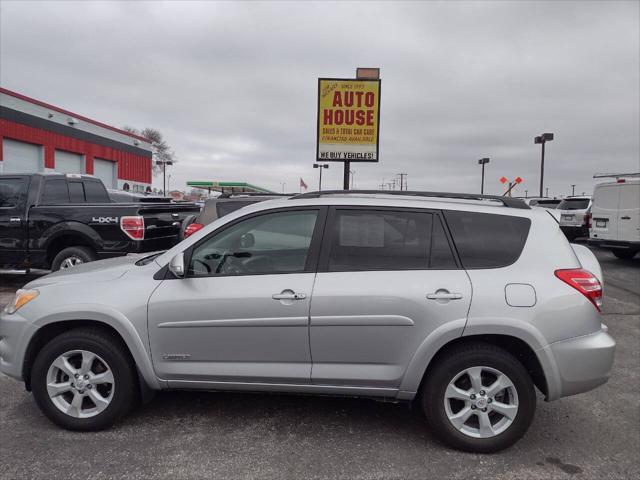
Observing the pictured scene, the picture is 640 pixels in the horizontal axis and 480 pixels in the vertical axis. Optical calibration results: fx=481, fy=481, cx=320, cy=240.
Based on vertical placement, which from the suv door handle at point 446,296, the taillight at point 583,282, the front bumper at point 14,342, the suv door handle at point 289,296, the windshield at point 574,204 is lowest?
the front bumper at point 14,342

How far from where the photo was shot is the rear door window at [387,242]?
3.20 meters

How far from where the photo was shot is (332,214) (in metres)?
3.36

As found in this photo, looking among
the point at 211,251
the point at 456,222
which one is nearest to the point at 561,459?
the point at 456,222

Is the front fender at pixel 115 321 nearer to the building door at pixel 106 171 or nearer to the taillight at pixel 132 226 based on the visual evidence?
the taillight at pixel 132 226

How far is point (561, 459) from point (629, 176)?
1203 centimetres

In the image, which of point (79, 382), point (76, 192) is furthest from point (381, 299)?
point (76, 192)

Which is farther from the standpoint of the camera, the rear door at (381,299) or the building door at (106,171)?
the building door at (106,171)

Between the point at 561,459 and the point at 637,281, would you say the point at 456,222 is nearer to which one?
the point at 561,459

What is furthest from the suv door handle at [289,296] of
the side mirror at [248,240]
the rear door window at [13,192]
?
the rear door window at [13,192]

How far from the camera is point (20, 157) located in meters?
26.6

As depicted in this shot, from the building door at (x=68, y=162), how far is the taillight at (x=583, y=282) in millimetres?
32367

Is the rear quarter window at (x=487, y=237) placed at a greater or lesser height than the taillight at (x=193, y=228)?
greater

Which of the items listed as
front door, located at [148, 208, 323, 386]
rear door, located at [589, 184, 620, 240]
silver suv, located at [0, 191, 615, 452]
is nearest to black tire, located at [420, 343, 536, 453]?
silver suv, located at [0, 191, 615, 452]

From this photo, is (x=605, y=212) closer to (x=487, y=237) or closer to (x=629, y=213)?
(x=629, y=213)
